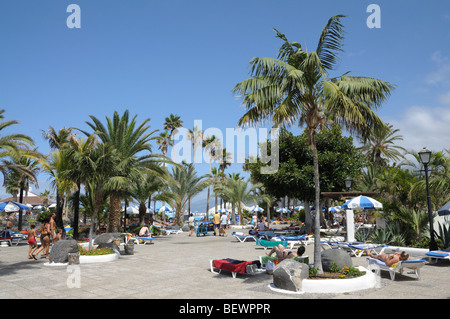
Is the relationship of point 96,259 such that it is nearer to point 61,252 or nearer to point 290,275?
point 61,252

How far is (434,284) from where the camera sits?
807 cm

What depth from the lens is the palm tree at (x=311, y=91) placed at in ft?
28.7

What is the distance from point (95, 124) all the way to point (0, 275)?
12654mm

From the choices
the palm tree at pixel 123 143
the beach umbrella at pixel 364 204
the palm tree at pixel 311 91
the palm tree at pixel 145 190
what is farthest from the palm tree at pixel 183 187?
the palm tree at pixel 311 91

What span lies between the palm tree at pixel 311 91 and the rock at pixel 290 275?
1.04m

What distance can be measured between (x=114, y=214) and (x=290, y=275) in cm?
1578

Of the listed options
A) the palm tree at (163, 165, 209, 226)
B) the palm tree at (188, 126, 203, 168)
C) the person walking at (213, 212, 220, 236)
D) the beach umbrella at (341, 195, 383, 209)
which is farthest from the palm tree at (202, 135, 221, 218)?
the beach umbrella at (341, 195, 383, 209)

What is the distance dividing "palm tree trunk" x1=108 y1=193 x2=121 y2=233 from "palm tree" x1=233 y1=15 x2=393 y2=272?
1397 centimetres

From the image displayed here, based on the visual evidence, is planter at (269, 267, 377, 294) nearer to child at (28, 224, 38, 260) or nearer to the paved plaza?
the paved plaza

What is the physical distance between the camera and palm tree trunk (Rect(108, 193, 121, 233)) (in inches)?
821

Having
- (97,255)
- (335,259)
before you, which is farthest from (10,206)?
(335,259)

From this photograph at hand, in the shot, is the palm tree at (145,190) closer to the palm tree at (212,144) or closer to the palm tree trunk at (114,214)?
the palm tree trunk at (114,214)
